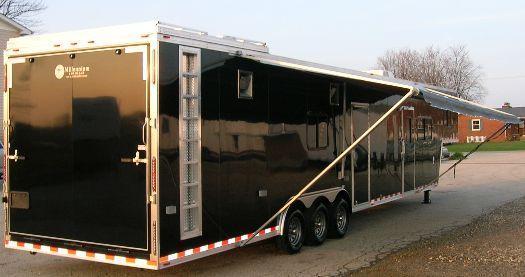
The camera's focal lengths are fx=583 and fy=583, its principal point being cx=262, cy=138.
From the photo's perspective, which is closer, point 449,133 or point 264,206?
point 264,206

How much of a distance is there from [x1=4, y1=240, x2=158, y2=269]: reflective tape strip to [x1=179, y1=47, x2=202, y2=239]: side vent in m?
0.50

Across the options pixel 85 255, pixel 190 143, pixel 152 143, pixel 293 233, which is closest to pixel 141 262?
pixel 85 255

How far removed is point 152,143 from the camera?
5914mm

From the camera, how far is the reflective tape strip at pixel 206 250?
6025 millimetres

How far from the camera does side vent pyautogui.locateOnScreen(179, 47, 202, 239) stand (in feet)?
20.3

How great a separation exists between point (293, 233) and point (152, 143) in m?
3.08

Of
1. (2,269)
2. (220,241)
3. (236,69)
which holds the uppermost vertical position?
(236,69)

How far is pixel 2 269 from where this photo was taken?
24.3 ft

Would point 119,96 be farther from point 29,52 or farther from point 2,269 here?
point 2,269

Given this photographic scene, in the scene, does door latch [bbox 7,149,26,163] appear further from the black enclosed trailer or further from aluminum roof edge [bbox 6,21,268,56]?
aluminum roof edge [bbox 6,21,268,56]

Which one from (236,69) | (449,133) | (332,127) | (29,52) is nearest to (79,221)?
(29,52)

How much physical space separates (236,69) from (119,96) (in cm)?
155

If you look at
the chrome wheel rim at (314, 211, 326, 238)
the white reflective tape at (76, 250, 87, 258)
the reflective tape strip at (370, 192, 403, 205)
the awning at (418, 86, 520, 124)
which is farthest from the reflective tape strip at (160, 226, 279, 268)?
the reflective tape strip at (370, 192, 403, 205)

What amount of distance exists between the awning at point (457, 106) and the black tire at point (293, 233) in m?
2.43
